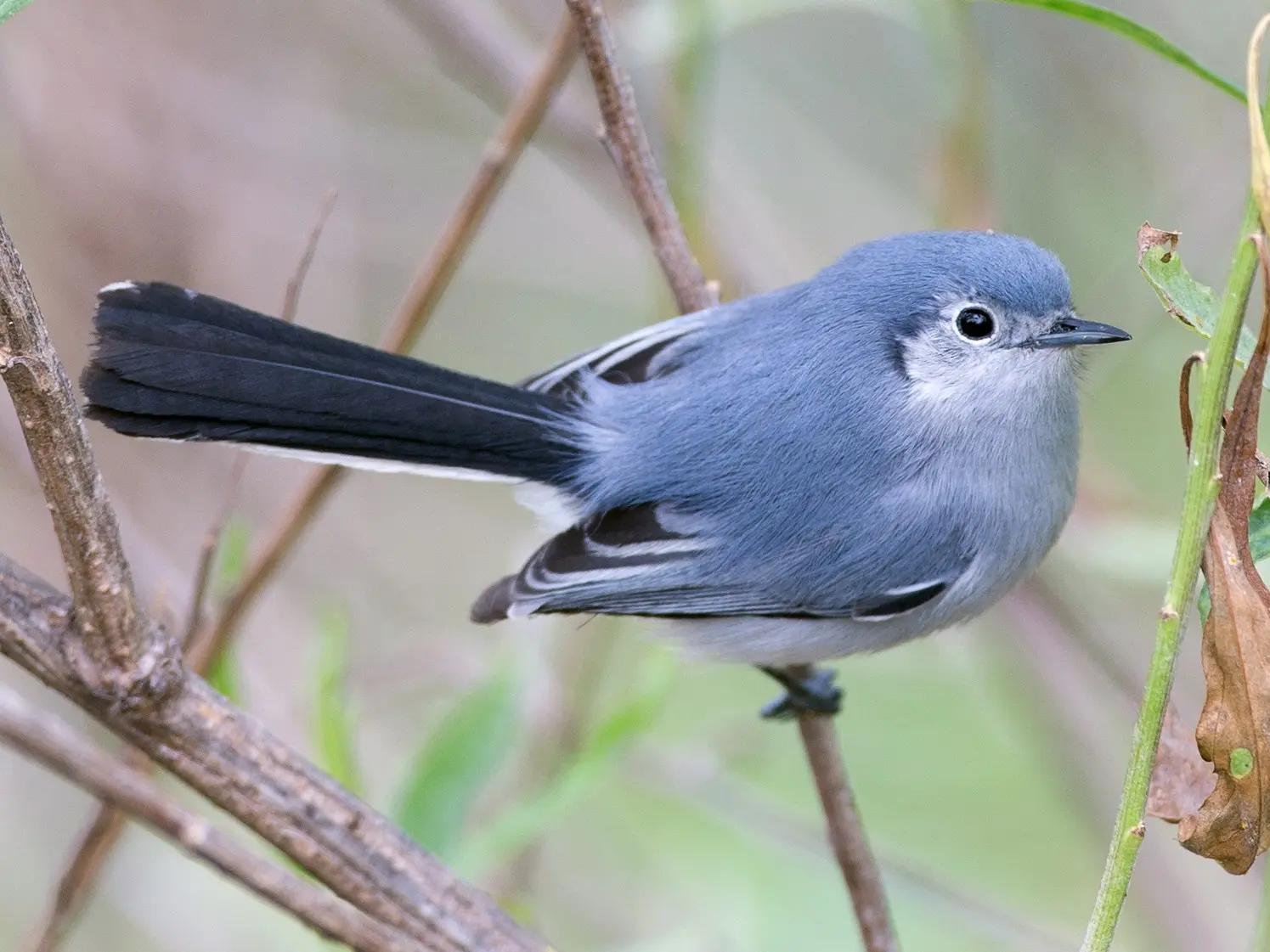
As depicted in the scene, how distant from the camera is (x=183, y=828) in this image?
→ 122 cm

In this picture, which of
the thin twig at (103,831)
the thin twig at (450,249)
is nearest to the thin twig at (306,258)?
the thin twig at (103,831)

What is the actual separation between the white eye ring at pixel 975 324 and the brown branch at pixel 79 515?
3.86 feet

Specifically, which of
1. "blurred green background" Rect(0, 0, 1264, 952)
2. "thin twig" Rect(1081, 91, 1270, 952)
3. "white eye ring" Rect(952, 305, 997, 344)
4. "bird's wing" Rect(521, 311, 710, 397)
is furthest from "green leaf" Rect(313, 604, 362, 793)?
"thin twig" Rect(1081, 91, 1270, 952)

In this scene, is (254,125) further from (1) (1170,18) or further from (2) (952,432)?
(1) (1170,18)

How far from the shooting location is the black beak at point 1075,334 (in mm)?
1762

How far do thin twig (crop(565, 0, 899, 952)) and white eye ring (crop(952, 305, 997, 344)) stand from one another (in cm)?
40

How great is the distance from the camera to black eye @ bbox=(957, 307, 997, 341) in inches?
73.2

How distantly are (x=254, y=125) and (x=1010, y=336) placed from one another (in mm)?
1809

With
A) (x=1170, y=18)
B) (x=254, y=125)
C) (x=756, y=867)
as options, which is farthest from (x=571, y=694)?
(x=1170, y=18)

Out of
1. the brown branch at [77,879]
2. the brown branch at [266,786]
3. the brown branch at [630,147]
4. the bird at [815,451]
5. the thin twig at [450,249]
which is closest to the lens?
the brown branch at [266,786]

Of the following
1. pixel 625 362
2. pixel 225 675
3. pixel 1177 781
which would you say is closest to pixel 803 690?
Answer: pixel 625 362

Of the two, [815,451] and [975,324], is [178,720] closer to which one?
[815,451]

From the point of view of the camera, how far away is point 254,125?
2.88 metres

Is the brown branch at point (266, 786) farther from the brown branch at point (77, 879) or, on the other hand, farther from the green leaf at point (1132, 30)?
the green leaf at point (1132, 30)
